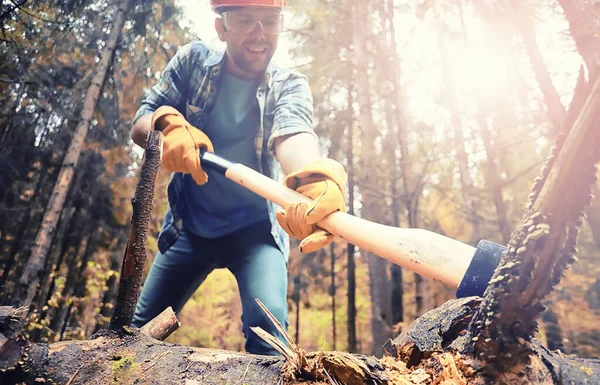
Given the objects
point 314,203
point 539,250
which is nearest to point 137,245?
point 314,203

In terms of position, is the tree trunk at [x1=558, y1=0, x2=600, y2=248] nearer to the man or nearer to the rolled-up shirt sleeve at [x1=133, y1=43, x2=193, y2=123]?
the man

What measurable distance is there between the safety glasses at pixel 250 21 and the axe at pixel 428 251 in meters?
1.34

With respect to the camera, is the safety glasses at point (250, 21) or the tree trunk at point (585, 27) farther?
the safety glasses at point (250, 21)

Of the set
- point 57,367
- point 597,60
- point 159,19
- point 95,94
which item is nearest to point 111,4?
point 159,19

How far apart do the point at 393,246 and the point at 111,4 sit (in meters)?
7.95

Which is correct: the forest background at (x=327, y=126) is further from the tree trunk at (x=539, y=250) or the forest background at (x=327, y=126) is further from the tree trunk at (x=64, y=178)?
the tree trunk at (x=539, y=250)

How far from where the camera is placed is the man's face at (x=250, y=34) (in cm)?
248

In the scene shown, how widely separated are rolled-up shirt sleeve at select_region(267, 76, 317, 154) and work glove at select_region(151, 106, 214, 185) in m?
0.51

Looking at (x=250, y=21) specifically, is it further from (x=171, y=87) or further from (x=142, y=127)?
(x=142, y=127)

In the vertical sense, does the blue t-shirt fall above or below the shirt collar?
below

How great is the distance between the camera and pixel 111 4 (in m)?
7.06

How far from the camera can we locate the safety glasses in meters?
→ 2.48

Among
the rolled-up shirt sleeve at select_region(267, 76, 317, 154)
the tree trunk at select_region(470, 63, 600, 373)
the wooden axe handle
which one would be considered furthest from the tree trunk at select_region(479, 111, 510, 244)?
the tree trunk at select_region(470, 63, 600, 373)

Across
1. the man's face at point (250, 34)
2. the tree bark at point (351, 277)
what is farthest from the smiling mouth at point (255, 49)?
the tree bark at point (351, 277)
